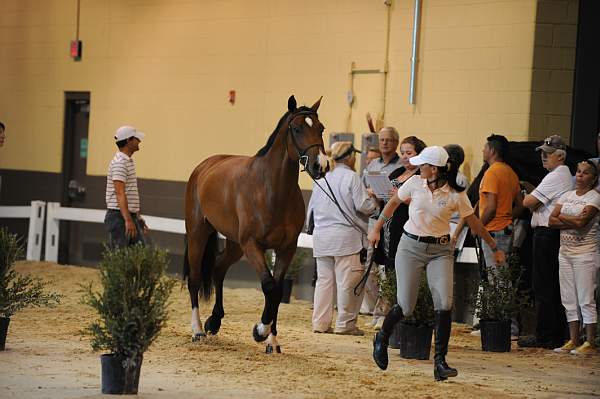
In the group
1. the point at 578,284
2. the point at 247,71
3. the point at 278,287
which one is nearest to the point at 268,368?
the point at 278,287

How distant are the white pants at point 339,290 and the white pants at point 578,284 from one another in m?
1.79

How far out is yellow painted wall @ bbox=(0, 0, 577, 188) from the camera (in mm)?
10086

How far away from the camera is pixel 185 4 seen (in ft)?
42.6

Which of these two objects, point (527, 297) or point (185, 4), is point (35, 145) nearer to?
point (185, 4)

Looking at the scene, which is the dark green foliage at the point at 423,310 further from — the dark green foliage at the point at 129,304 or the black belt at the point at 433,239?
the dark green foliage at the point at 129,304

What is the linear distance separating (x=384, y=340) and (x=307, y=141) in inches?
64.2

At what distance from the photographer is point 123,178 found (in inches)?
356

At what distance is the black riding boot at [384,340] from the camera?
6.91 meters

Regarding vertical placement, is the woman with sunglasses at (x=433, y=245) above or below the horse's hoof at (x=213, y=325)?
above

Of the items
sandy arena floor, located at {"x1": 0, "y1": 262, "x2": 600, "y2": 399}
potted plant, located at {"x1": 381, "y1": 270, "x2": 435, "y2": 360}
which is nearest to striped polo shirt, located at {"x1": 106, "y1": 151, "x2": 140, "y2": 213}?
sandy arena floor, located at {"x1": 0, "y1": 262, "x2": 600, "y2": 399}

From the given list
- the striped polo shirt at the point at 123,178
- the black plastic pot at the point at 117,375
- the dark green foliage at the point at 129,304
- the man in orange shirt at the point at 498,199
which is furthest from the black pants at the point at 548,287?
the black plastic pot at the point at 117,375

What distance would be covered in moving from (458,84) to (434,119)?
438 mm

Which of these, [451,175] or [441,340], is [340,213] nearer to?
[451,175]

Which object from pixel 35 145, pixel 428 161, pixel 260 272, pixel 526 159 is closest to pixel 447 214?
pixel 428 161
